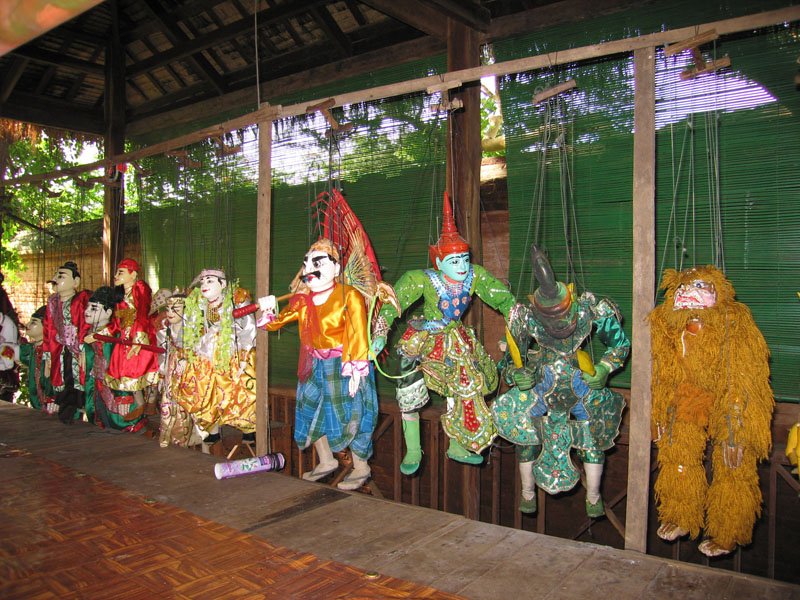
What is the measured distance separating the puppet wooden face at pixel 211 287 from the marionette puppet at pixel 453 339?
133cm

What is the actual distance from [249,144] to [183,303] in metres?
2.09

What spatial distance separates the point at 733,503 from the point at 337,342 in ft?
6.57

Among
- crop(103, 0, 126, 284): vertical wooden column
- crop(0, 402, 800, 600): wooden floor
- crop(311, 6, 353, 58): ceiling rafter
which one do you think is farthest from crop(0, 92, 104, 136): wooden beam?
crop(0, 402, 800, 600): wooden floor

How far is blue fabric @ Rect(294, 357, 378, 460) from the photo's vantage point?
339 centimetres

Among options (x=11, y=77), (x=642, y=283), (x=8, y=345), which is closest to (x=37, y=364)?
(x=8, y=345)

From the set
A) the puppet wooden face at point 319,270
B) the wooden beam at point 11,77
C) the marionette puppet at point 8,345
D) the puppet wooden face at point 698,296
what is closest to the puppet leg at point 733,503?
the puppet wooden face at point 698,296

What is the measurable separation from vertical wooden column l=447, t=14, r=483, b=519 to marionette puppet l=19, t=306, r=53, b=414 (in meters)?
3.71

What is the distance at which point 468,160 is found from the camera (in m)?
3.92

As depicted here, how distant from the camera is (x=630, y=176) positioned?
3734mm

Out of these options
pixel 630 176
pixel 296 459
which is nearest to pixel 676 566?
pixel 630 176

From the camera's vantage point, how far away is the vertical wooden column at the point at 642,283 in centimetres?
256

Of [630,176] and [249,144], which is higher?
[249,144]

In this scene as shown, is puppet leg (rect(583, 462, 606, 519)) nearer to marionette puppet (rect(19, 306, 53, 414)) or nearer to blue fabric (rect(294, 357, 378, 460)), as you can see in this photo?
blue fabric (rect(294, 357, 378, 460))

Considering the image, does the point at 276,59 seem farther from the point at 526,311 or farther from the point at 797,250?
the point at 797,250
